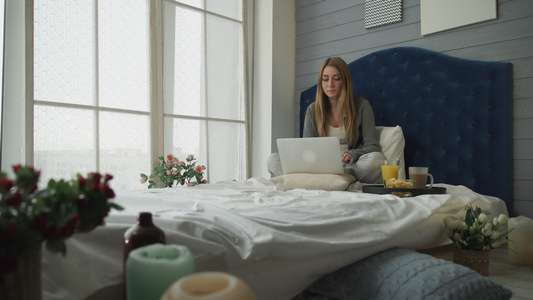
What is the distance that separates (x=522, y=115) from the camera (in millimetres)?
2387

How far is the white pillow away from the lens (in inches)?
104

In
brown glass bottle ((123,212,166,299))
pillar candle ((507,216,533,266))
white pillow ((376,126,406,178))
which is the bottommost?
pillar candle ((507,216,533,266))

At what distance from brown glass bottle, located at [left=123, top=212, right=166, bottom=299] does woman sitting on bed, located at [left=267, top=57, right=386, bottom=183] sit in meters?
1.67

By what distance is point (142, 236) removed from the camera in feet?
2.72

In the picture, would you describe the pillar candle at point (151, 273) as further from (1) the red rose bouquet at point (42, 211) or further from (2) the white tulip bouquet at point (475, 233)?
(2) the white tulip bouquet at point (475, 233)

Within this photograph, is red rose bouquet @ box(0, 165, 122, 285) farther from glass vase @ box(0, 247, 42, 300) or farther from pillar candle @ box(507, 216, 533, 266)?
pillar candle @ box(507, 216, 533, 266)

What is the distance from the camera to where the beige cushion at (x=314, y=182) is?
6.89 feet

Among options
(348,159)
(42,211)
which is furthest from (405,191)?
(42,211)

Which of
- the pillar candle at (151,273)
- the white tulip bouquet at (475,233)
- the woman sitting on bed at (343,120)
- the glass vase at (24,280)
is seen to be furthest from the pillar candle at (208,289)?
the woman sitting on bed at (343,120)

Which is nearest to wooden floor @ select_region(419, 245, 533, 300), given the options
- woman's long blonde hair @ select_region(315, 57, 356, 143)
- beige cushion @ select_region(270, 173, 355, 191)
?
beige cushion @ select_region(270, 173, 355, 191)

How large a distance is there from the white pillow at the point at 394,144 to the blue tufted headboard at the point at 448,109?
184 mm

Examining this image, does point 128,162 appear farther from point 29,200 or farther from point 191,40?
point 29,200

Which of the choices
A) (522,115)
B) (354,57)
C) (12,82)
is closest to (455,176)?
(522,115)

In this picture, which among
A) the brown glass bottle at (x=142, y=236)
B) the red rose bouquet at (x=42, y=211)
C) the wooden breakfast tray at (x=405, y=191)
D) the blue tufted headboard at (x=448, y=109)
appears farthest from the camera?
the blue tufted headboard at (x=448, y=109)
